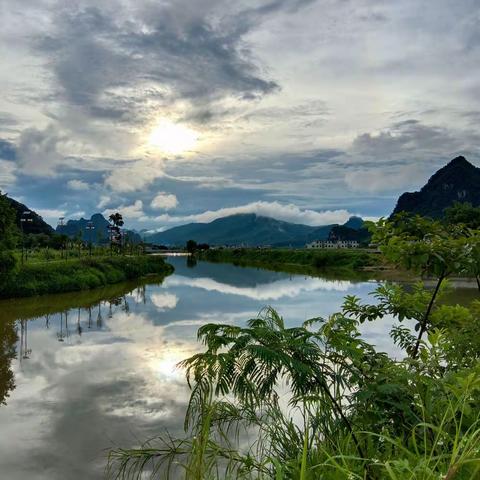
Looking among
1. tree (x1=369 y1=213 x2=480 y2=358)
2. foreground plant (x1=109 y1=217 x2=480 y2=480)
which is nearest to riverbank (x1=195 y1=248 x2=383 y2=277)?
tree (x1=369 y1=213 x2=480 y2=358)

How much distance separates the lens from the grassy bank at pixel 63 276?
39.3 m

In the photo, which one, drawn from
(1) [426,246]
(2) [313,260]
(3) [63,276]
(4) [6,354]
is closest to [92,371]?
(4) [6,354]

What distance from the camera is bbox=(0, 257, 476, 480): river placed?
10734mm

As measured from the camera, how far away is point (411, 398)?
4113 mm

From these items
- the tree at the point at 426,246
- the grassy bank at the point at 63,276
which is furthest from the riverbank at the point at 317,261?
the tree at the point at 426,246

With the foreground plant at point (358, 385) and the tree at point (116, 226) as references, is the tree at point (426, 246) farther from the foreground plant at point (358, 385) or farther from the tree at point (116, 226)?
the tree at point (116, 226)

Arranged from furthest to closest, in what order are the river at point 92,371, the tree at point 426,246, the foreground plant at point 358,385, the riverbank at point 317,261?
the riverbank at point 317,261
the river at point 92,371
the tree at point 426,246
the foreground plant at point 358,385

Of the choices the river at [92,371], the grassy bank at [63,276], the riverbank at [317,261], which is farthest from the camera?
the riverbank at [317,261]

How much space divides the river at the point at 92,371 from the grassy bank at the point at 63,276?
6.39ft

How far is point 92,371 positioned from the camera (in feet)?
56.8

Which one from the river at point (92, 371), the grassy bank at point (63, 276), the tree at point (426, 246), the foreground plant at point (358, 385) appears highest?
the tree at point (426, 246)

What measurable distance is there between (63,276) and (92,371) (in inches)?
1195

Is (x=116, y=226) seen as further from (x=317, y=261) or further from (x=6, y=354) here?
(x=6, y=354)

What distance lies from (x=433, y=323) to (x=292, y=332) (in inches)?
109
